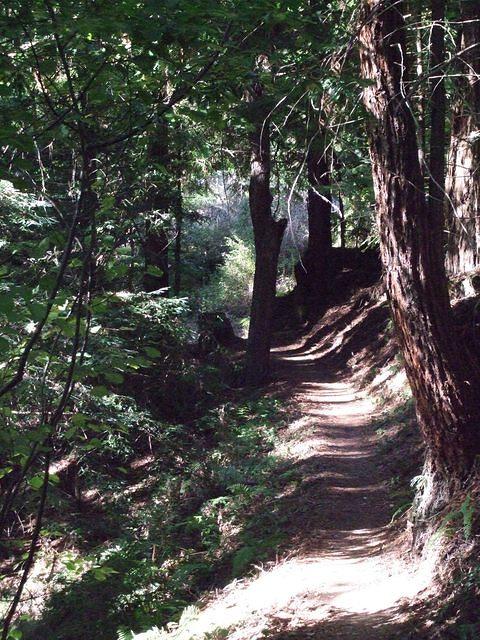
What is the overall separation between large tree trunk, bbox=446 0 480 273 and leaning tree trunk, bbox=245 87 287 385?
605 centimetres

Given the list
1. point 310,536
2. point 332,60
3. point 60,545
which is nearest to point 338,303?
point 60,545

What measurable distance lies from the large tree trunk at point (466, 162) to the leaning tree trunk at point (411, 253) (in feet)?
6.77

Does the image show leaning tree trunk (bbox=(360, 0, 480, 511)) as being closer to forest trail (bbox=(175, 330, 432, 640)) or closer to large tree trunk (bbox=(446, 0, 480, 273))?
forest trail (bbox=(175, 330, 432, 640))

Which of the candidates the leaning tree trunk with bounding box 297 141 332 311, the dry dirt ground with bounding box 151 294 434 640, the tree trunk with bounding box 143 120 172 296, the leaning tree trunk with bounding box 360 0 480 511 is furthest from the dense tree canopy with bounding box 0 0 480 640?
the leaning tree trunk with bounding box 297 141 332 311

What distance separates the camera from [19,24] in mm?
3533

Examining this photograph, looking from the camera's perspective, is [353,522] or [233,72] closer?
[233,72]

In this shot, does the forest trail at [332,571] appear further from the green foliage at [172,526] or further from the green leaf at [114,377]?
the green leaf at [114,377]

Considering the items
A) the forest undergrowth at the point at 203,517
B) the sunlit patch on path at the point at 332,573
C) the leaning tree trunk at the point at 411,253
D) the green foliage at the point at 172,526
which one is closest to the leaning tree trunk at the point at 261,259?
the forest undergrowth at the point at 203,517

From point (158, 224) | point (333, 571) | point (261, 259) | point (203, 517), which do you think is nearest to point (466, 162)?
point (158, 224)

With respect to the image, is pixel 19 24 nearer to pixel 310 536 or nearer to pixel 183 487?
pixel 310 536

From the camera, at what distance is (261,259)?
1567 centimetres

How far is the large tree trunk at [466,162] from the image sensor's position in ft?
24.9

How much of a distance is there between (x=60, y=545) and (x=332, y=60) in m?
8.33

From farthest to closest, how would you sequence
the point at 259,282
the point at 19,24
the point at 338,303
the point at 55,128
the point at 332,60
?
1. the point at 338,303
2. the point at 259,282
3. the point at 332,60
4. the point at 55,128
5. the point at 19,24
